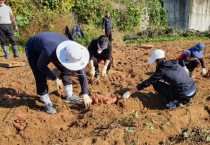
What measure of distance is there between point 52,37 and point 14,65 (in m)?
3.43

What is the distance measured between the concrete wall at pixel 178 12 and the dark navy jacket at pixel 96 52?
11644 mm

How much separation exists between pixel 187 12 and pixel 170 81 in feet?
41.5

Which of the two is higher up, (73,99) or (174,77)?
(174,77)

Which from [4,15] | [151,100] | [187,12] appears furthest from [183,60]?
[187,12]

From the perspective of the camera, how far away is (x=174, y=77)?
4.38 meters

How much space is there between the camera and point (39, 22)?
10.3m

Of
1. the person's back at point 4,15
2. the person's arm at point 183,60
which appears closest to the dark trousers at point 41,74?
the person's arm at point 183,60

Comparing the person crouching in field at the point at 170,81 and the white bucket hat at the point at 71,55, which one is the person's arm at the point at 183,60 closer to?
the person crouching in field at the point at 170,81

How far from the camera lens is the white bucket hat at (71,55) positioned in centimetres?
366

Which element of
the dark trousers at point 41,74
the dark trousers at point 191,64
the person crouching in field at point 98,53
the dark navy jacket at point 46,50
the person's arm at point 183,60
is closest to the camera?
the dark navy jacket at point 46,50

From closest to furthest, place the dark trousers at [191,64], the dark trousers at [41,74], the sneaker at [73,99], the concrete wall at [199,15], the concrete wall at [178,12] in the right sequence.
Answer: the dark trousers at [41,74] < the sneaker at [73,99] < the dark trousers at [191,64] < the concrete wall at [178,12] < the concrete wall at [199,15]

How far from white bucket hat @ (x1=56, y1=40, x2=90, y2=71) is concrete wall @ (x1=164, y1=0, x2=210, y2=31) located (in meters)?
13.4

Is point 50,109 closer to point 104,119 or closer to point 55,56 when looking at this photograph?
point 104,119

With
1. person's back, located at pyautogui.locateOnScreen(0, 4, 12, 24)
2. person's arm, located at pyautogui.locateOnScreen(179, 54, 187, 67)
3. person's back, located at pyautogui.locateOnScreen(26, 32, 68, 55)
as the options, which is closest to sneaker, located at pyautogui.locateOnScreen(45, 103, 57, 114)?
person's back, located at pyautogui.locateOnScreen(26, 32, 68, 55)
